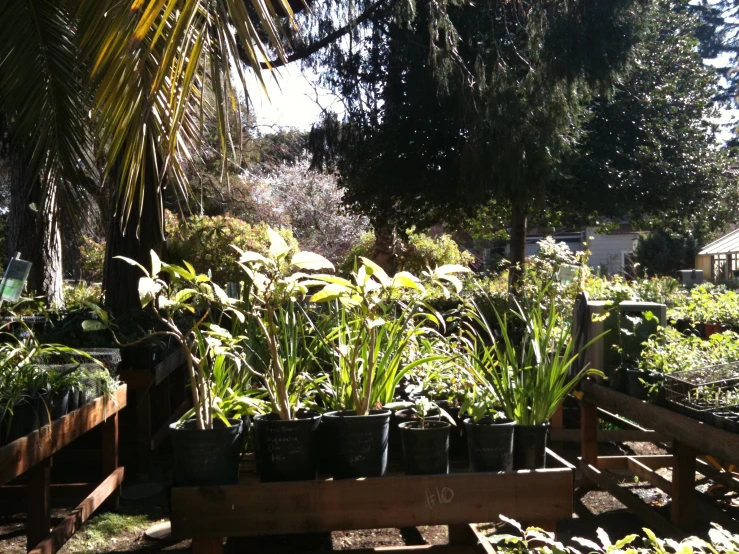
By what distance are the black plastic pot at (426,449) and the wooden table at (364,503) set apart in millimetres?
47

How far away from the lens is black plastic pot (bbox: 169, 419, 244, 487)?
90.4 inches

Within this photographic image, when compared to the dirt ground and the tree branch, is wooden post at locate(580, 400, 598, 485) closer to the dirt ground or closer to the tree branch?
the dirt ground

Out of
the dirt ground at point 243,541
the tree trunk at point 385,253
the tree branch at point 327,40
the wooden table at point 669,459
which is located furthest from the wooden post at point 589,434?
the tree trunk at point 385,253

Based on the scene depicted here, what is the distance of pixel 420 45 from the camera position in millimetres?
7543

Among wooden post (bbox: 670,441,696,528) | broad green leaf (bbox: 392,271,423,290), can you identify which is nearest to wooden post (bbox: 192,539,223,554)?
broad green leaf (bbox: 392,271,423,290)

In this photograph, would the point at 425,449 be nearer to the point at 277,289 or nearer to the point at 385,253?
the point at 277,289

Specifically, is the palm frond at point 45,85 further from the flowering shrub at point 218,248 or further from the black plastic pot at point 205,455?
the flowering shrub at point 218,248

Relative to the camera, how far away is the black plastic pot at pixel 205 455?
2.30m

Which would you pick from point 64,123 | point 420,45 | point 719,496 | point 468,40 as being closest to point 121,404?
point 64,123

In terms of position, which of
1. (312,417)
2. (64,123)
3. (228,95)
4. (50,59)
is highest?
(50,59)

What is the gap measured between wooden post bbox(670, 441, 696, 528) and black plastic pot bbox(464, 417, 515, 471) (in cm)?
123

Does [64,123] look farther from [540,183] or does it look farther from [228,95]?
[540,183]

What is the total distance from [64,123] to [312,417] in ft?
7.67

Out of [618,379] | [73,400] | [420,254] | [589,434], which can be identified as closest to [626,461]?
[589,434]
